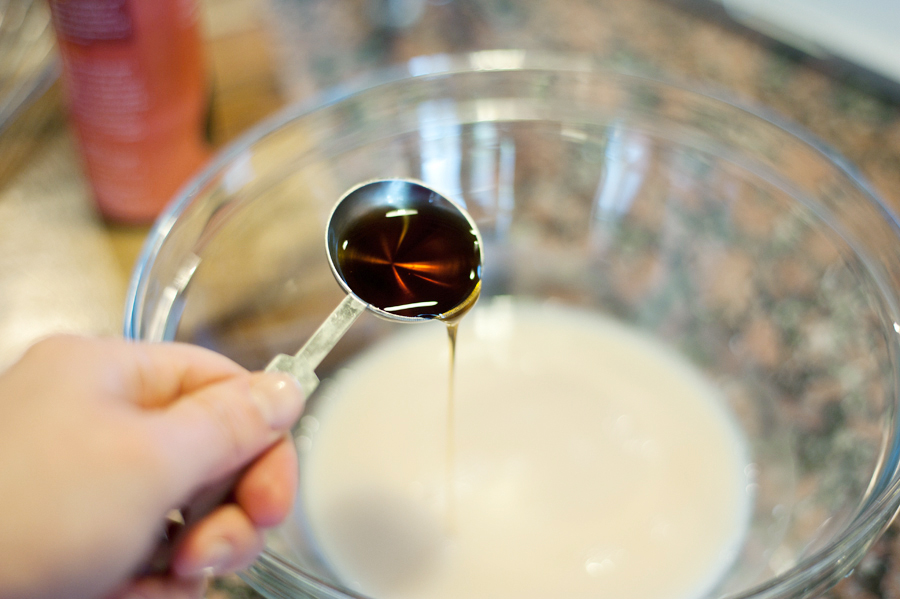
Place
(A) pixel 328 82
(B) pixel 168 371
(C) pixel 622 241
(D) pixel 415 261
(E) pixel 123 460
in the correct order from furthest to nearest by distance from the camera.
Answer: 1. (A) pixel 328 82
2. (C) pixel 622 241
3. (D) pixel 415 261
4. (B) pixel 168 371
5. (E) pixel 123 460

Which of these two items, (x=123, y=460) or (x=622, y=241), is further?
(x=622, y=241)

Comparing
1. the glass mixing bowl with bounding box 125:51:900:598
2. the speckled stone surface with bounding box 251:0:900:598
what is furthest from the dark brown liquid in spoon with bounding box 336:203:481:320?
the speckled stone surface with bounding box 251:0:900:598

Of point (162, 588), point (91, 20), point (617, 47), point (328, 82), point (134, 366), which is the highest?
point (617, 47)

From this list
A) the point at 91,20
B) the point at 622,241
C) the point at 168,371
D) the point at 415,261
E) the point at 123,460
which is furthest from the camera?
the point at 622,241

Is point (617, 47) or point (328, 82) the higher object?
point (617, 47)

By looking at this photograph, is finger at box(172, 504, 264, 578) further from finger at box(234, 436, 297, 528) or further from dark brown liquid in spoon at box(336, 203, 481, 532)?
dark brown liquid in spoon at box(336, 203, 481, 532)

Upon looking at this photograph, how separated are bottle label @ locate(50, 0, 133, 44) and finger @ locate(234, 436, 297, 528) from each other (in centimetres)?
62

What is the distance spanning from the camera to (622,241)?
117 centimetres

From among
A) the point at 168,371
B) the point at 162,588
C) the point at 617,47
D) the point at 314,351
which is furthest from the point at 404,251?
the point at 617,47

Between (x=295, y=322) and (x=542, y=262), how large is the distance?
0.42m

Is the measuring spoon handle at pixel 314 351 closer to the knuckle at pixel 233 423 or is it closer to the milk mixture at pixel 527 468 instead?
Result: the knuckle at pixel 233 423

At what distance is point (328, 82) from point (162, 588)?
3.41 feet

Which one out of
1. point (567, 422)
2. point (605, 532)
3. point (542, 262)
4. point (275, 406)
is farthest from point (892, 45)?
point (275, 406)

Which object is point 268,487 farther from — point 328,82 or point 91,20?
point 328,82
